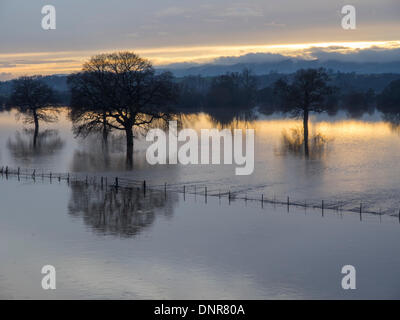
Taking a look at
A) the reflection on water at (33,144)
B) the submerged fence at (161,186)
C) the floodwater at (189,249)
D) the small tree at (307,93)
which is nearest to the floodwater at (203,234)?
the floodwater at (189,249)

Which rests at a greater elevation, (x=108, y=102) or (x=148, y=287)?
(x=108, y=102)

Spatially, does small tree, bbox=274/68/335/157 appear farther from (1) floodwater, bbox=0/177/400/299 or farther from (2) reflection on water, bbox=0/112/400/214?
(1) floodwater, bbox=0/177/400/299

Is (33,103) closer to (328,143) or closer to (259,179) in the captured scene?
(328,143)

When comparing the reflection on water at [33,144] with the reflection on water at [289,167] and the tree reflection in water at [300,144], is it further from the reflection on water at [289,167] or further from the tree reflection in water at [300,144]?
the tree reflection in water at [300,144]

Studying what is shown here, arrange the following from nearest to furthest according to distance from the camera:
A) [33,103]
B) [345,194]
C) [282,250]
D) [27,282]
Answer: [27,282]
[282,250]
[345,194]
[33,103]

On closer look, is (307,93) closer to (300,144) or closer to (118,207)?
(300,144)

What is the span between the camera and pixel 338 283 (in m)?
30.2

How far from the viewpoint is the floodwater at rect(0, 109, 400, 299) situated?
30156 mm

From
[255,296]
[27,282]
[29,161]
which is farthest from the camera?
[29,161]

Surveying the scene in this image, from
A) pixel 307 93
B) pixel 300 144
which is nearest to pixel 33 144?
pixel 300 144

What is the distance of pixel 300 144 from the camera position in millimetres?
94875

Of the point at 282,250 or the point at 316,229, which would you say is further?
the point at 316,229

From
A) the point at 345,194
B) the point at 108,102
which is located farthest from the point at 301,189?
the point at 108,102

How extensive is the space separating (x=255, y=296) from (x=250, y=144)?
66241mm
